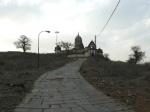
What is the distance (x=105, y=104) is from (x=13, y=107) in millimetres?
3835

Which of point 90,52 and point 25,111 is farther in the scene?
point 90,52

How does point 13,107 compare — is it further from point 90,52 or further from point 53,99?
point 90,52

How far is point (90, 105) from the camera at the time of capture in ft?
39.8

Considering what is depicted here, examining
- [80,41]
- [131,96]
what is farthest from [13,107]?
[80,41]

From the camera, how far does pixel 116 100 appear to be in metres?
13.4

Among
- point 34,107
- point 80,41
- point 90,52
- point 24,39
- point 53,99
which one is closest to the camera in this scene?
point 34,107

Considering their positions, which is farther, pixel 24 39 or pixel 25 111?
pixel 24 39

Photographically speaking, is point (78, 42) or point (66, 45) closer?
point (66, 45)

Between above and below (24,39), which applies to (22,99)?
below

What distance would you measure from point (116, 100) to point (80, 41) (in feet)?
407

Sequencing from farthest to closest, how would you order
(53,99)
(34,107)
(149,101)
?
(53,99)
(149,101)
(34,107)

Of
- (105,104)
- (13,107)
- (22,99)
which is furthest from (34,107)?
(105,104)

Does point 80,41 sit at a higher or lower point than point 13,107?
higher

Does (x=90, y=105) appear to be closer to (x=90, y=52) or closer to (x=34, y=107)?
(x=34, y=107)
